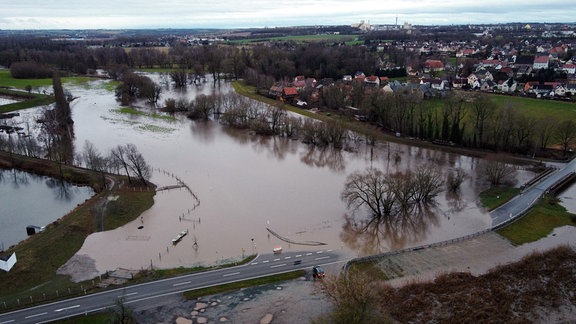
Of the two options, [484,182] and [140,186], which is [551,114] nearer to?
[484,182]

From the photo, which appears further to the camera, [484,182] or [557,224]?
[484,182]

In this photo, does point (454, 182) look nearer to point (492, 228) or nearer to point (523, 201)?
point (523, 201)

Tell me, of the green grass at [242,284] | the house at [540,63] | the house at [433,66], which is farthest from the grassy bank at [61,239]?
the house at [540,63]

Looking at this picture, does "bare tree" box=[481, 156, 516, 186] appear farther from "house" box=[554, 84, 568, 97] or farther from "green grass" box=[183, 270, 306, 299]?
"house" box=[554, 84, 568, 97]

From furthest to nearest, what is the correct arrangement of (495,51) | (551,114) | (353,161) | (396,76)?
(495,51) < (396,76) < (551,114) < (353,161)

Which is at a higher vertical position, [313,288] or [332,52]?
[332,52]

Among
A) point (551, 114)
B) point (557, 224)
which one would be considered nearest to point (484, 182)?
point (557, 224)
